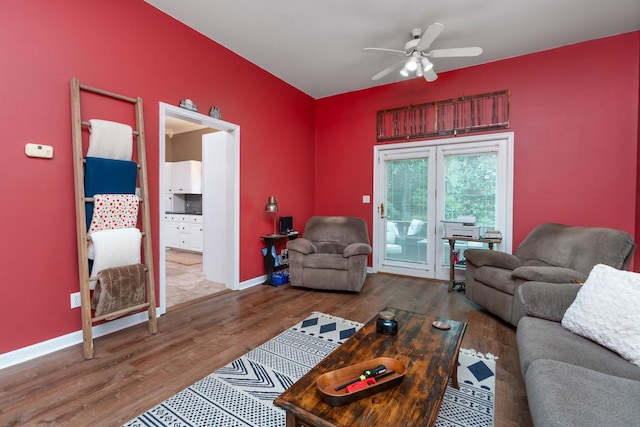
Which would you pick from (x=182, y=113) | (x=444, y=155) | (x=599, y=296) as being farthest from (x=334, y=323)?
(x=444, y=155)

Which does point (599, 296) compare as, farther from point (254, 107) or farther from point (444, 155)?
point (254, 107)

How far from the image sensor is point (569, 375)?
1.22 meters

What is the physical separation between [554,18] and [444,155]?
1.81 meters

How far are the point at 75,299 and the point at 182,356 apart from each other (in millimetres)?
1015

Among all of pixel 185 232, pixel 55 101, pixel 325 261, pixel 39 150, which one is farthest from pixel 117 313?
pixel 185 232

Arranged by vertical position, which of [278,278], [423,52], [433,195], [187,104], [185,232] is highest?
[423,52]

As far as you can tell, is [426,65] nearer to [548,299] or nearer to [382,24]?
[382,24]

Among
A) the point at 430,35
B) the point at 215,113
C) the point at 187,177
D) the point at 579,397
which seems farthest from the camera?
the point at 187,177

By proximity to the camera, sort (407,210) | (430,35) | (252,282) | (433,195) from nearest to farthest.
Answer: (430,35)
(252,282)
(433,195)
(407,210)

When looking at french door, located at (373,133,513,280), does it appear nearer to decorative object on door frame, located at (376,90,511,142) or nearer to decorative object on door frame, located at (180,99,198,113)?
decorative object on door frame, located at (376,90,511,142)

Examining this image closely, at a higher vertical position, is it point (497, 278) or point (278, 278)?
point (497, 278)

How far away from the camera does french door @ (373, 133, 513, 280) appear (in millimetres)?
3924

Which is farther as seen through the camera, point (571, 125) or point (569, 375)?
point (571, 125)

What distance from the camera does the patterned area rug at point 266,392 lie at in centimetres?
153
